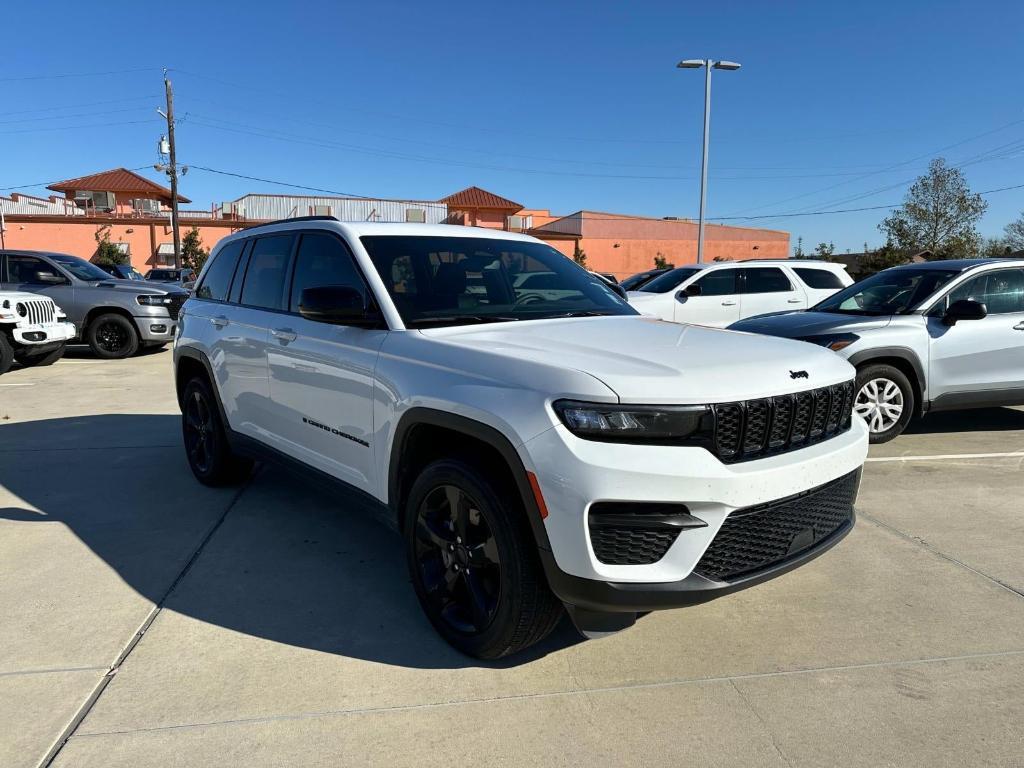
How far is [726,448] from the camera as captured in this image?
8.12 ft

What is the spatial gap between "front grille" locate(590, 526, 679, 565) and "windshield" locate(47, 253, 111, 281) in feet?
43.2

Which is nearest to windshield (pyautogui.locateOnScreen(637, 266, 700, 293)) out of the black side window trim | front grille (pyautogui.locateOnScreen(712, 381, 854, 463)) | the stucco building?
the black side window trim

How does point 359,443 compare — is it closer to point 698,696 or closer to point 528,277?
point 528,277

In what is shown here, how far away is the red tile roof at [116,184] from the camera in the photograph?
46.3 metres

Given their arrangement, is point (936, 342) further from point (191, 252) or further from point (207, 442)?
point (191, 252)

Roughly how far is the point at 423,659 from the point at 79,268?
42.5 ft

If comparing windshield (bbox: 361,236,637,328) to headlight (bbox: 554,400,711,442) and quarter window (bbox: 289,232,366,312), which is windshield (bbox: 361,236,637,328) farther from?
headlight (bbox: 554,400,711,442)

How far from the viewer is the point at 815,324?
647cm

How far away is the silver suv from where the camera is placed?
6.13 m

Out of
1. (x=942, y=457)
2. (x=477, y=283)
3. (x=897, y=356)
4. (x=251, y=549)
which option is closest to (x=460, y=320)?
(x=477, y=283)

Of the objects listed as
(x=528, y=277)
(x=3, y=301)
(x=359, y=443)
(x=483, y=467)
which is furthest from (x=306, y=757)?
(x=3, y=301)

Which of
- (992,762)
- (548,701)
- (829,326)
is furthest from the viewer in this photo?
(829,326)

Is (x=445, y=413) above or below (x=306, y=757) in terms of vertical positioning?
above

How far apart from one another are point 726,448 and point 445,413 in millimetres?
1047
